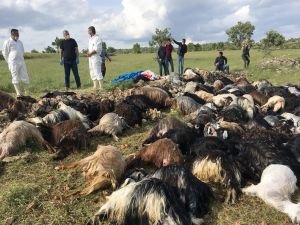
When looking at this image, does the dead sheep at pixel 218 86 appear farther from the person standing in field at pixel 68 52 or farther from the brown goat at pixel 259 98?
the person standing in field at pixel 68 52

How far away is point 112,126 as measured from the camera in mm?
7039

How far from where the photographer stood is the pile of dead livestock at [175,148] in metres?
4.09

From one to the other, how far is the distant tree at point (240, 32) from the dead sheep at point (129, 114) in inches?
3043

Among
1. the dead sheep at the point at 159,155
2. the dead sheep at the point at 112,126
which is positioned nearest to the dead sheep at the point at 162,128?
the dead sheep at the point at 112,126

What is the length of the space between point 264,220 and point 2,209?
291cm

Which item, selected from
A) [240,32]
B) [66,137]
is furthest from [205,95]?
[240,32]

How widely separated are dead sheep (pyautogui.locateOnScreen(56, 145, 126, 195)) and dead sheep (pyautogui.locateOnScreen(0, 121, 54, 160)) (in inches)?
52.3

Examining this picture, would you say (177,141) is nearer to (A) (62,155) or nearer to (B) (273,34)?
(A) (62,155)

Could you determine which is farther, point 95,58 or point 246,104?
point 95,58

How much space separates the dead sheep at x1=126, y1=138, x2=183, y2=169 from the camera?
17.2ft

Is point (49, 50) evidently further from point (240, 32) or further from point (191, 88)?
point (191, 88)

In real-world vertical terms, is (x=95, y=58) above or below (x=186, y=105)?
above

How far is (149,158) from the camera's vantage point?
537 cm

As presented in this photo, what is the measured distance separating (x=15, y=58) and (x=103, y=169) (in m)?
7.96
